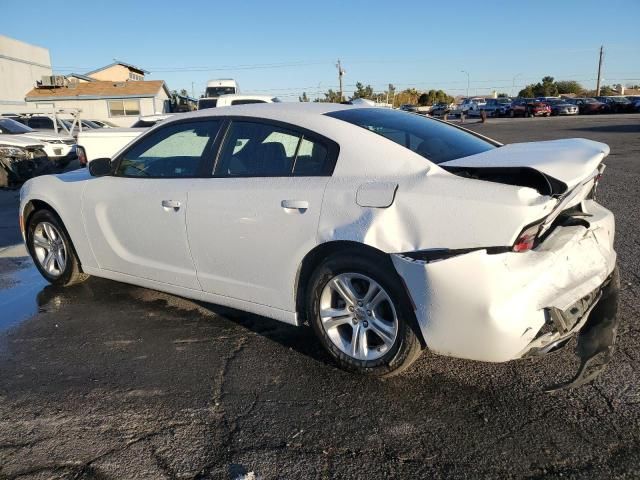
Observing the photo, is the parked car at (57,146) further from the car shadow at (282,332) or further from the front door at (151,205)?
the car shadow at (282,332)

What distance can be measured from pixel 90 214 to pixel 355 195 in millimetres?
2549

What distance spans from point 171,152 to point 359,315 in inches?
80.3

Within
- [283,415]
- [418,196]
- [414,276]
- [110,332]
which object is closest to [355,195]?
[418,196]

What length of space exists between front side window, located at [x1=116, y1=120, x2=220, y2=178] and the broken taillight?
2183mm

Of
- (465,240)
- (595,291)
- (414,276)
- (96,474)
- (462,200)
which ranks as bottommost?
(96,474)

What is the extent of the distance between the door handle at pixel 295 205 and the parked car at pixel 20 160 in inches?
422

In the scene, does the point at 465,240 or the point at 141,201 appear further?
the point at 141,201

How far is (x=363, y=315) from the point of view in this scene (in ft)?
10.2

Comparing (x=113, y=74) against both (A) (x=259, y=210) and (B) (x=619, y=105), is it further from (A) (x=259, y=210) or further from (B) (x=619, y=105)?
(A) (x=259, y=210)

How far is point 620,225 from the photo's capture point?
6.28m

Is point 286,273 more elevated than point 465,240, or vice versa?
point 465,240

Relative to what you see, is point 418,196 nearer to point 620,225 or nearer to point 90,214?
point 90,214

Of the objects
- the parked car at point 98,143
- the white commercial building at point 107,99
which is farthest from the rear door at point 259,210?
the white commercial building at point 107,99

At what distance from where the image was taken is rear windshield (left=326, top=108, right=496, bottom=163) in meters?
3.27
